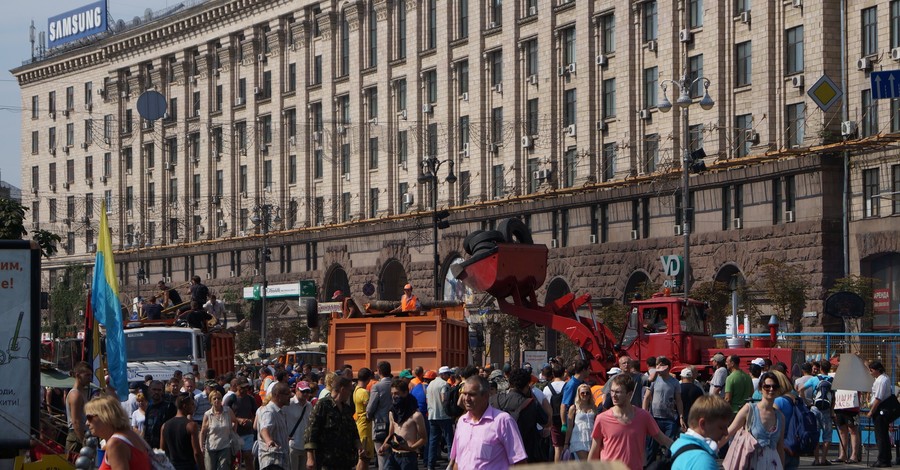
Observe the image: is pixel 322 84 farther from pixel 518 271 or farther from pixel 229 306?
pixel 518 271

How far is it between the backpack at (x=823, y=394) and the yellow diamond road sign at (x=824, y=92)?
17.3m

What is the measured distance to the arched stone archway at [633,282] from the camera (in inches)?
2035

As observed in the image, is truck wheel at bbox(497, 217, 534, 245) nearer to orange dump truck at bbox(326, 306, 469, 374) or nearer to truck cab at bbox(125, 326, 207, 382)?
orange dump truck at bbox(326, 306, 469, 374)

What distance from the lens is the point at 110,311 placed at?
637 inches

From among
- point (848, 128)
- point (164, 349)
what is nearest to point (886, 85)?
point (164, 349)

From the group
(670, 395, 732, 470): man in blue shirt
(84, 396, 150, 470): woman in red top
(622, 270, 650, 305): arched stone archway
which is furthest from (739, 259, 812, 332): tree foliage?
(84, 396, 150, 470): woman in red top

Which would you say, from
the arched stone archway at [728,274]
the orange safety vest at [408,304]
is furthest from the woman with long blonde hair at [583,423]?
the arched stone archway at [728,274]

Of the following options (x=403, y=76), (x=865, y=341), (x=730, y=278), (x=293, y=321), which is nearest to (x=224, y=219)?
(x=293, y=321)

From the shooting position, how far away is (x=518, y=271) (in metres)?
27.7

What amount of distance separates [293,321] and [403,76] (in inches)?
498

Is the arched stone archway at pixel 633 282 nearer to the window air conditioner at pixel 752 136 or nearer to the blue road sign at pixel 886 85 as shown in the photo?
the window air conditioner at pixel 752 136

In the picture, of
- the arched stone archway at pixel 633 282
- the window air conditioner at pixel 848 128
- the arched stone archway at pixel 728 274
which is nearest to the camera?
the window air conditioner at pixel 848 128

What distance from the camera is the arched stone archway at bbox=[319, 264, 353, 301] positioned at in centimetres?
6925

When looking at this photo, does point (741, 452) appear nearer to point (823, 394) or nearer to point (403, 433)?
point (403, 433)
